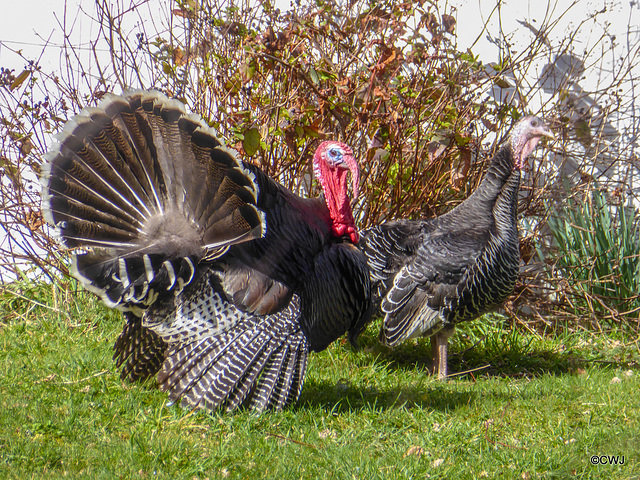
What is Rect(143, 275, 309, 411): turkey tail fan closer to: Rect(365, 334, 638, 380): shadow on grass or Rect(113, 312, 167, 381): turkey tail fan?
Rect(113, 312, 167, 381): turkey tail fan

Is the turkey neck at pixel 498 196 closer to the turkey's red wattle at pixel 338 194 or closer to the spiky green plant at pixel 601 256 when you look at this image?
the spiky green plant at pixel 601 256

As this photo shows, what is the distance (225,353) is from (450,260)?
6.43 feet

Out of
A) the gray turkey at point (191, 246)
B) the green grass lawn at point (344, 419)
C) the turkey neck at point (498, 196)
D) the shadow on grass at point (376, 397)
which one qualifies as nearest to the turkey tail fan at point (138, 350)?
the green grass lawn at point (344, 419)

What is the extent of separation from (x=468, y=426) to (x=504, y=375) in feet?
5.56

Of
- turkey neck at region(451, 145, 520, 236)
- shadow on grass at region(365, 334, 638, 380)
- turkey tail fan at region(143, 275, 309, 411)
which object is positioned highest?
turkey neck at region(451, 145, 520, 236)

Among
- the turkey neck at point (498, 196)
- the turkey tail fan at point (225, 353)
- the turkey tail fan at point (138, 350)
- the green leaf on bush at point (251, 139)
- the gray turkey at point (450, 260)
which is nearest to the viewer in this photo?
the turkey tail fan at point (225, 353)

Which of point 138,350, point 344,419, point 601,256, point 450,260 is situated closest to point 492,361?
point 450,260

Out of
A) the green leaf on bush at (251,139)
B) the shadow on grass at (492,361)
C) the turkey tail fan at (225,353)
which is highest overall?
the green leaf on bush at (251,139)

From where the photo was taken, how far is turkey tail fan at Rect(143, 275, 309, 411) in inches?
131

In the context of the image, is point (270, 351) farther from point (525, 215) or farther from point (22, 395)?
point (525, 215)

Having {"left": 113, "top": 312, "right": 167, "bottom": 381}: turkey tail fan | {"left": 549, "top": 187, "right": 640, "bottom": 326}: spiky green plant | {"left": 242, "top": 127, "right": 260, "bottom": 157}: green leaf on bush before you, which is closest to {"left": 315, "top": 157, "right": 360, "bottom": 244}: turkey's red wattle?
{"left": 242, "top": 127, "right": 260, "bottom": 157}: green leaf on bush

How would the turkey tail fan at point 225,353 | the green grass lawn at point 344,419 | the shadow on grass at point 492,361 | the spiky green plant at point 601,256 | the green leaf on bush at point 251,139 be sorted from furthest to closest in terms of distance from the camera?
the spiky green plant at point 601,256 < the shadow on grass at point 492,361 < the green leaf on bush at point 251,139 < the turkey tail fan at point 225,353 < the green grass lawn at point 344,419

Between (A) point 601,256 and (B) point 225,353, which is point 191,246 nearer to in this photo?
(B) point 225,353

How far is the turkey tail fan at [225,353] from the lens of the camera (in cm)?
334
